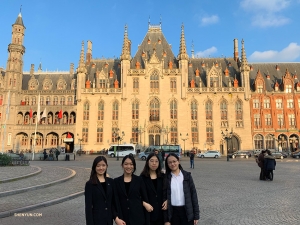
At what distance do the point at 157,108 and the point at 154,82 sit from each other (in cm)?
536

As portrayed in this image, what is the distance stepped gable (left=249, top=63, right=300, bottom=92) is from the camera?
163ft

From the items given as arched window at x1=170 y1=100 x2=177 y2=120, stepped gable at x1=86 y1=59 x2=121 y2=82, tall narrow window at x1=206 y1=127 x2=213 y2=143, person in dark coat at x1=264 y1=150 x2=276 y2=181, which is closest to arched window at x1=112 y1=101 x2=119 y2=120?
stepped gable at x1=86 y1=59 x2=121 y2=82

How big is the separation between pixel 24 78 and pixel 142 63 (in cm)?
2748

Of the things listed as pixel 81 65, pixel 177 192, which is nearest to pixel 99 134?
pixel 81 65

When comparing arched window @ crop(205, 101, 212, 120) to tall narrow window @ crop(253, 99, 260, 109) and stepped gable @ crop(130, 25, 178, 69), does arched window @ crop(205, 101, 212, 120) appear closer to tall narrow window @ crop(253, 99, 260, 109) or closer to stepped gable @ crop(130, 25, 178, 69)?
tall narrow window @ crop(253, 99, 260, 109)

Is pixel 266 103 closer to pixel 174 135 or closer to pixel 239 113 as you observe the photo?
pixel 239 113

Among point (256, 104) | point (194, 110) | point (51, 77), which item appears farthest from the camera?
point (51, 77)

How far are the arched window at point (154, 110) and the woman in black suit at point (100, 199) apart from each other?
1689 inches

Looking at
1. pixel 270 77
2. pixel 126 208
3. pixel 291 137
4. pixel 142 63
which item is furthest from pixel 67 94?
pixel 126 208

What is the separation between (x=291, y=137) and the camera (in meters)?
46.9

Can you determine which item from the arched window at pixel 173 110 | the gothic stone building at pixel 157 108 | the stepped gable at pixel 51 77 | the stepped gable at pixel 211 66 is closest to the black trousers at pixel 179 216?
the gothic stone building at pixel 157 108

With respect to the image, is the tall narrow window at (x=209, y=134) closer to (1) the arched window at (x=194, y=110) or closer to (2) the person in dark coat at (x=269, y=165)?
(1) the arched window at (x=194, y=110)

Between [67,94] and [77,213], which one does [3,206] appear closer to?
[77,213]

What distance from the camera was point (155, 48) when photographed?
5125 centimetres
